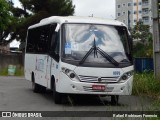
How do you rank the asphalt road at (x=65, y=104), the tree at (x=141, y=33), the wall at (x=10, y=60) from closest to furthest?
the asphalt road at (x=65, y=104) → the wall at (x=10, y=60) → the tree at (x=141, y=33)

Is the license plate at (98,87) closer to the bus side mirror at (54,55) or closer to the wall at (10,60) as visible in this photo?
the bus side mirror at (54,55)

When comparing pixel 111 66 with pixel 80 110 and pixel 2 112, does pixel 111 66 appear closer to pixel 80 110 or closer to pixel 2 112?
pixel 80 110

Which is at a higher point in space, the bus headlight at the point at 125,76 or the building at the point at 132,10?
the building at the point at 132,10

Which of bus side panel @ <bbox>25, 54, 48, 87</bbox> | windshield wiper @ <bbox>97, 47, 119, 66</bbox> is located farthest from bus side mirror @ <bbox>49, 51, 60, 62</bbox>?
windshield wiper @ <bbox>97, 47, 119, 66</bbox>

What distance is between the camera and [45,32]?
18406mm

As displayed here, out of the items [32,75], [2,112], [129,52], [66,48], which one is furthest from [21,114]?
[32,75]

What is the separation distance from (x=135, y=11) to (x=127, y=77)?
419 feet

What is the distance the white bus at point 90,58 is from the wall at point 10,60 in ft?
104

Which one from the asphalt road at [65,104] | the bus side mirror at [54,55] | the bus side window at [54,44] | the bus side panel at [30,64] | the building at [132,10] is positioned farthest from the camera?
the building at [132,10]

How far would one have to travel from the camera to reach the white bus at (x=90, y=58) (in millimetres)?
14969

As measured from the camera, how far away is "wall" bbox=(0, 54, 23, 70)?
48406mm

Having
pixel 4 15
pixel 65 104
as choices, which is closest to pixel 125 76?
pixel 65 104

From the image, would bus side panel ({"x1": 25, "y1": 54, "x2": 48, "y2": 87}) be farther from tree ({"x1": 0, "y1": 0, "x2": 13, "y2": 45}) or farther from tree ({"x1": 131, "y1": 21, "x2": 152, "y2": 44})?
tree ({"x1": 0, "y1": 0, "x2": 13, "y2": 45})

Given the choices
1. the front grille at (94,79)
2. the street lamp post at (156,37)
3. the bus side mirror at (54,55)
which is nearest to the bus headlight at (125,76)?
the front grille at (94,79)
